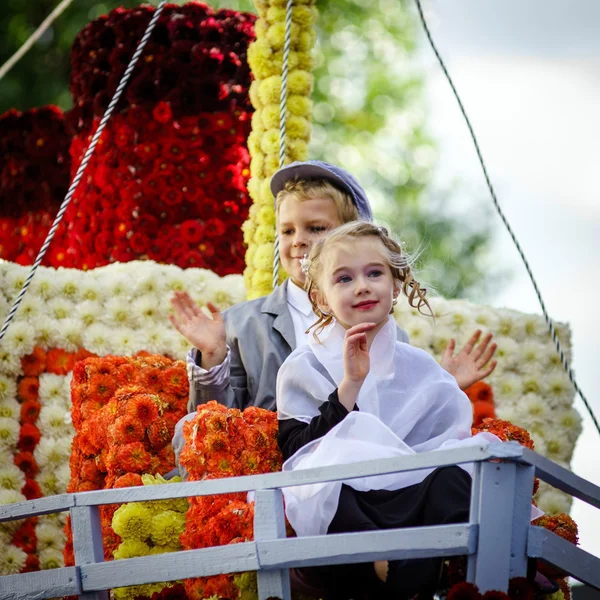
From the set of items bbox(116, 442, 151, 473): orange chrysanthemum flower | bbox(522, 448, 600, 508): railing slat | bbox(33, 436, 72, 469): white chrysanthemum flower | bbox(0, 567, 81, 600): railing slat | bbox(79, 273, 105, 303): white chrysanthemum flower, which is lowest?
bbox(0, 567, 81, 600): railing slat

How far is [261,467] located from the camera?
3164 millimetres

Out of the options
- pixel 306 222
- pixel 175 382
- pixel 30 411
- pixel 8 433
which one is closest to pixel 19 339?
pixel 30 411

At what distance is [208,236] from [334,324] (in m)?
2.66

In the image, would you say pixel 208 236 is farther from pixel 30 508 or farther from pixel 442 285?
pixel 442 285

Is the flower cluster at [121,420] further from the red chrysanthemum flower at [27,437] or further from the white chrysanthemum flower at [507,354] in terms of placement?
the white chrysanthemum flower at [507,354]

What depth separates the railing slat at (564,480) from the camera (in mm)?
2424

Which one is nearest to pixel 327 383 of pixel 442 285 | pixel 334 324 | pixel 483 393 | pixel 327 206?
pixel 334 324

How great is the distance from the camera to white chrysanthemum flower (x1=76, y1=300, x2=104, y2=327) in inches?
194

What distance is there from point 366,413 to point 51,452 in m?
2.38

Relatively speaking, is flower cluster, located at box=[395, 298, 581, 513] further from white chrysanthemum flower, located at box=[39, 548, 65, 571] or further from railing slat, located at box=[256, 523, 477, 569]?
railing slat, located at box=[256, 523, 477, 569]

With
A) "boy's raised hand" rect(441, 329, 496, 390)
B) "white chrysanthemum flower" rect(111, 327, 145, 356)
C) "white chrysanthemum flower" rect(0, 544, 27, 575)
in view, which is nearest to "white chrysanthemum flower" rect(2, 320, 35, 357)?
"white chrysanthemum flower" rect(111, 327, 145, 356)

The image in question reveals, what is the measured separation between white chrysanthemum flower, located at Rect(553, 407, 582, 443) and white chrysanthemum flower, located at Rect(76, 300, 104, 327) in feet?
8.58

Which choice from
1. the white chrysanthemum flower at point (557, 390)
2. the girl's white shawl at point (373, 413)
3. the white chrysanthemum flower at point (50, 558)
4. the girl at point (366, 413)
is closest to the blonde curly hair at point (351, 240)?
the girl at point (366, 413)

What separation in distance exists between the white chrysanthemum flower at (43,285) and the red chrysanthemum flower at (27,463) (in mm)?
814
